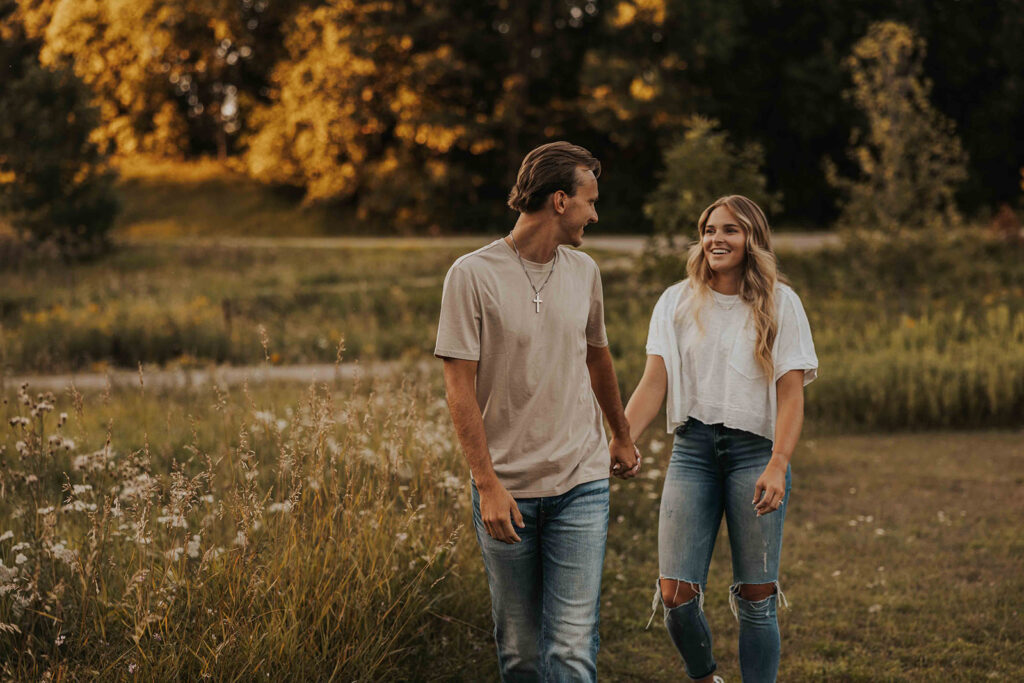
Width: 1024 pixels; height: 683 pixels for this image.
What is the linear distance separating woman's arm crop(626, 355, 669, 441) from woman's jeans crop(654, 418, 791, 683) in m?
0.13

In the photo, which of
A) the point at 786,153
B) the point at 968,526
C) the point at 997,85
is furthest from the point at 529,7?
the point at 968,526

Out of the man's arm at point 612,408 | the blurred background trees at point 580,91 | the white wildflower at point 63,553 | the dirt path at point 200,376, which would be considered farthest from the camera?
the blurred background trees at point 580,91

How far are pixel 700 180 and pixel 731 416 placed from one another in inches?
337

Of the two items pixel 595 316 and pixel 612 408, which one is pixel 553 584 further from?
pixel 595 316

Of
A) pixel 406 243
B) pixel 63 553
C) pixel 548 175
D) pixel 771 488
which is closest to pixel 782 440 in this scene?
pixel 771 488

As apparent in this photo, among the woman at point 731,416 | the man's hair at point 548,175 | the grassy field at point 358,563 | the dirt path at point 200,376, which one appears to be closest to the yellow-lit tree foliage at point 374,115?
the dirt path at point 200,376

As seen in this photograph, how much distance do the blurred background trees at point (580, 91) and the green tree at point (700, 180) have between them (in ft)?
55.1

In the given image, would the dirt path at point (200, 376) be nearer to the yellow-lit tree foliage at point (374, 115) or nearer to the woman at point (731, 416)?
the woman at point (731, 416)

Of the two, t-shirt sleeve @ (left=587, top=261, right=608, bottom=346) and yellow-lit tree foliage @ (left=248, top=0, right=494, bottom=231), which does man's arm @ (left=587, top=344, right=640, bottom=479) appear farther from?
yellow-lit tree foliage @ (left=248, top=0, right=494, bottom=231)

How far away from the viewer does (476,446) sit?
2787 mm

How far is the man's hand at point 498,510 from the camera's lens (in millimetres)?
2793

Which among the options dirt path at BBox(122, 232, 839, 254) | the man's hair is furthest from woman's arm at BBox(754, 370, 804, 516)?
dirt path at BBox(122, 232, 839, 254)

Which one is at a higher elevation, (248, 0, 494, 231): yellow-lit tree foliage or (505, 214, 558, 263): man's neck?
(248, 0, 494, 231): yellow-lit tree foliage

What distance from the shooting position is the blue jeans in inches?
116
